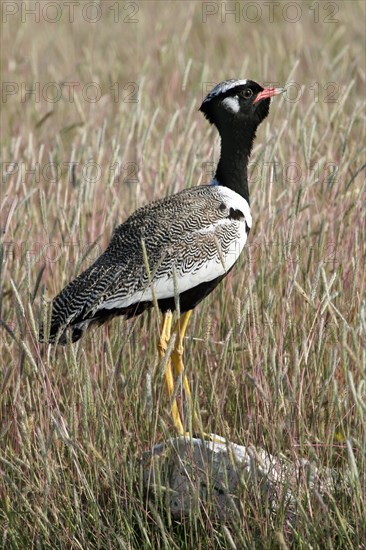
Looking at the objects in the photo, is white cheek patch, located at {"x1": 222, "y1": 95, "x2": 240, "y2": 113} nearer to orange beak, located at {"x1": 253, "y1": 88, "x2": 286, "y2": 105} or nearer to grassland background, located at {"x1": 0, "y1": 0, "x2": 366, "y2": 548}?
orange beak, located at {"x1": 253, "y1": 88, "x2": 286, "y2": 105}

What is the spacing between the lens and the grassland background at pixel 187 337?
271cm

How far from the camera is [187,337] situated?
357 centimetres

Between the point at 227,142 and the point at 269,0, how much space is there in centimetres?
546

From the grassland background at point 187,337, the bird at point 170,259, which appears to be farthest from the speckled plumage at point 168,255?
the grassland background at point 187,337

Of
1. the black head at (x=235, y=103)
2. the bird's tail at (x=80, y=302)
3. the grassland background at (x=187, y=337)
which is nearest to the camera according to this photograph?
the grassland background at (x=187, y=337)

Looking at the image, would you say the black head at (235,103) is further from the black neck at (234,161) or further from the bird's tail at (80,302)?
the bird's tail at (80,302)

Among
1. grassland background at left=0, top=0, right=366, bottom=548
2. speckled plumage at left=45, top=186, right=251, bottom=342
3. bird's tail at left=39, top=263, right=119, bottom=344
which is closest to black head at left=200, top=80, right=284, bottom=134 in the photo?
grassland background at left=0, top=0, right=366, bottom=548

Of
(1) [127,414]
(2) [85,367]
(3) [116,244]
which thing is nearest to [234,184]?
(3) [116,244]

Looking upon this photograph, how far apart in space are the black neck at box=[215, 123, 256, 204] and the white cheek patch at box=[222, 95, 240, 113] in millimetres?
73

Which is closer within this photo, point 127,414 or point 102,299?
point 127,414

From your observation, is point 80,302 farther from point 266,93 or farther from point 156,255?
point 266,93

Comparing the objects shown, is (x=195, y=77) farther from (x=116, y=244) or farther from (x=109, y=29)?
(x=116, y=244)

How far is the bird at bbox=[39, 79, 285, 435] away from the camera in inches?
135

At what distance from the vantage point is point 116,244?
3.58 meters
